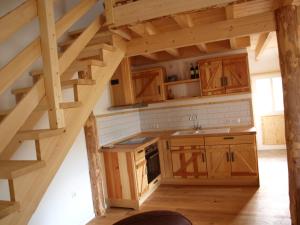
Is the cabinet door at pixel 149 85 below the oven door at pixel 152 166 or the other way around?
the other way around

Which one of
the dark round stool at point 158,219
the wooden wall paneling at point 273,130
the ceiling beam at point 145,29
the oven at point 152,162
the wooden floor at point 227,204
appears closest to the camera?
the dark round stool at point 158,219

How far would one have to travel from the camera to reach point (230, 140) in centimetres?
447

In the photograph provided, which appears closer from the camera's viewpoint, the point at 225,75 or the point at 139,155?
the point at 139,155

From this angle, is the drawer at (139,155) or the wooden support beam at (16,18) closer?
the wooden support beam at (16,18)

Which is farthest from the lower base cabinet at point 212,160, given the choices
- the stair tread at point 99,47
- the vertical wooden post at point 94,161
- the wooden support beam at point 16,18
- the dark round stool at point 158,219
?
the wooden support beam at point 16,18

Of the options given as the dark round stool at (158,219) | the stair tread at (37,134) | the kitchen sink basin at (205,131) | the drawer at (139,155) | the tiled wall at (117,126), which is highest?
the stair tread at (37,134)

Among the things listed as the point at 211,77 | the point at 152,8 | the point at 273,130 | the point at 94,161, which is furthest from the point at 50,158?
the point at 273,130

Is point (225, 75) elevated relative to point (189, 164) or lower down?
elevated

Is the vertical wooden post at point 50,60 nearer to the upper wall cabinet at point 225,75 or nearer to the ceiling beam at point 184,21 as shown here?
the ceiling beam at point 184,21

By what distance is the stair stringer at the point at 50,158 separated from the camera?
166 centimetres

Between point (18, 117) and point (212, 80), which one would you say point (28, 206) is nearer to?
point (18, 117)

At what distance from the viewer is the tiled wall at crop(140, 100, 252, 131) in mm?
5027

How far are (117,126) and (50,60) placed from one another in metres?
2.89

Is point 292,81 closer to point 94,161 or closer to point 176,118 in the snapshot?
point 94,161
